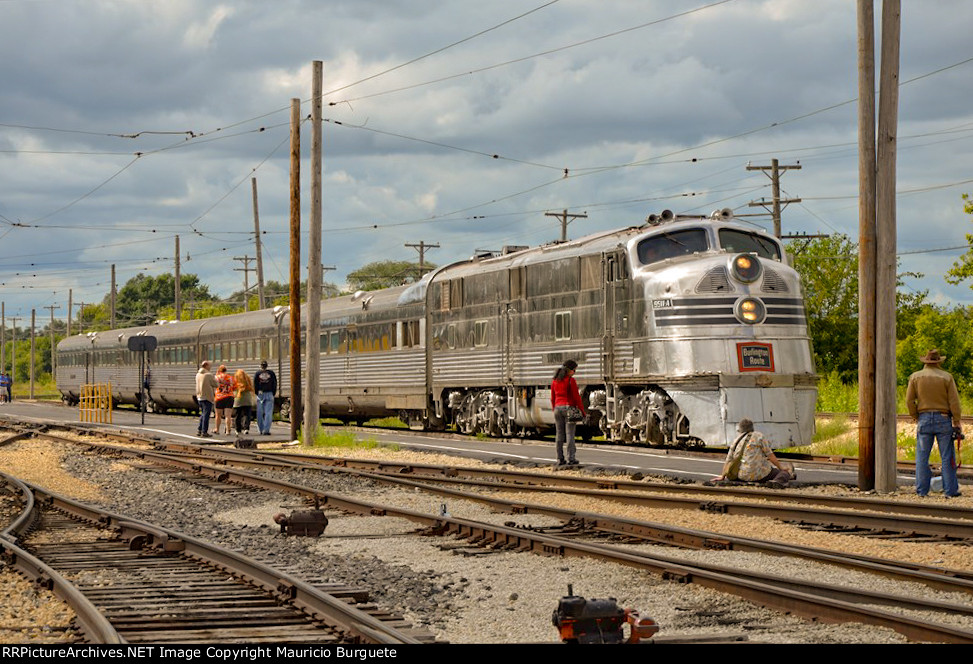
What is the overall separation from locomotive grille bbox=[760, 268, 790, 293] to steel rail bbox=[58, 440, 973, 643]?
8.68 metres

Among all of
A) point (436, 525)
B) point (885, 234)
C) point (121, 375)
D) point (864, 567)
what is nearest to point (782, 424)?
point (885, 234)

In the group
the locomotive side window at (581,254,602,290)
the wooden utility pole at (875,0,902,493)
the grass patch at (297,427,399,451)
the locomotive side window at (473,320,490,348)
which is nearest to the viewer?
the wooden utility pole at (875,0,902,493)

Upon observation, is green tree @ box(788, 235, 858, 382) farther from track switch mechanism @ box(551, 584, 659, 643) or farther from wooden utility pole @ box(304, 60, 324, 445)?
track switch mechanism @ box(551, 584, 659, 643)

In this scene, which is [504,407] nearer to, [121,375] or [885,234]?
[885,234]

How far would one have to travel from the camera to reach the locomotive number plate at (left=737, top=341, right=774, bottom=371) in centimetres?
2031

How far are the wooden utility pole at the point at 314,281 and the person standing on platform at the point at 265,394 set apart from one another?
108 inches

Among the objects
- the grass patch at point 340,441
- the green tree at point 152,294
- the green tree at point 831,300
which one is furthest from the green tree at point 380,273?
the grass patch at point 340,441

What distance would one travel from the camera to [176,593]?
28.5ft

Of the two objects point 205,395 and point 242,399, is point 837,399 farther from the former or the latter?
point 205,395

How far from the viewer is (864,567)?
9.55 metres

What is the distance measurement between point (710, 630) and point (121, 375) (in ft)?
157

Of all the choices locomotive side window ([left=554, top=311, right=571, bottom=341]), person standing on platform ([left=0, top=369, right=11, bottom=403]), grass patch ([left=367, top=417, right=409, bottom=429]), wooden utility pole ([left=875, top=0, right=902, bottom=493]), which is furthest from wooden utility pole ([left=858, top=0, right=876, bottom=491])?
person standing on platform ([left=0, top=369, right=11, bottom=403])

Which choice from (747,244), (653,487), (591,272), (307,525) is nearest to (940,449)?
(653,487)

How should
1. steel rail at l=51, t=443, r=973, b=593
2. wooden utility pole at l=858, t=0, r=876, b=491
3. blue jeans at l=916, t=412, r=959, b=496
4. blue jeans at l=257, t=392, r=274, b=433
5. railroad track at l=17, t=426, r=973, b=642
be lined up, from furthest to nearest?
blue jeans at l=257, t=392, r=274, b=433 → wooden utility pole at l=858, t=0, r=876, b=491 → blue jeans at l=916, t=412, r=959, b=496 → steel rail at l=51, t=443, r=973, b=593 → railroad track at l=17, t=426, r=973, b=642
